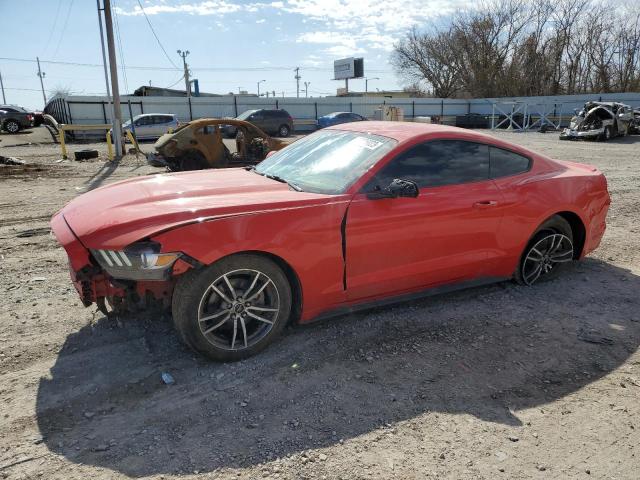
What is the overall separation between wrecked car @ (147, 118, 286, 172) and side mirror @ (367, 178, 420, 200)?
7362 millimetres

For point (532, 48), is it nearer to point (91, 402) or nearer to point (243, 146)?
point (243, 146)

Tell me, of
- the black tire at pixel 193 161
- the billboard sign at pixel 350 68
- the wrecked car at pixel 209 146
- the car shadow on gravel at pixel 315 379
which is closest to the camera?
the car shadow on gravel at pixel 315 379

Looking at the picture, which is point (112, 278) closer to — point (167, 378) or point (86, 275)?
point (86, 275)

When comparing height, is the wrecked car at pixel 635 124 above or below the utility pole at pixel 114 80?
below

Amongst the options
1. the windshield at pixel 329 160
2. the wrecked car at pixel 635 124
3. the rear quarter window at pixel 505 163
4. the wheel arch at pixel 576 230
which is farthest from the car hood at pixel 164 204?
the wrecked car at pixel 635 124

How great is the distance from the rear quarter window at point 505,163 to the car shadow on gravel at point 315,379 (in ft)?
3.86

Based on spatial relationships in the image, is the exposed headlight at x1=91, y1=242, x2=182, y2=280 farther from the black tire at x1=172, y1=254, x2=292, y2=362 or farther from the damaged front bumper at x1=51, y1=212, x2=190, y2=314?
the black tire at x1=172, y1=254, x2=292, y2=362

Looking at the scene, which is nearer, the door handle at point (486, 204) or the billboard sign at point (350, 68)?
the door handle at point (486, 204)

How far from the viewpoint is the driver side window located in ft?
11.8

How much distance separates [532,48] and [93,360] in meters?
56.6

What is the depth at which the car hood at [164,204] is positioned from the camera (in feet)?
9.61

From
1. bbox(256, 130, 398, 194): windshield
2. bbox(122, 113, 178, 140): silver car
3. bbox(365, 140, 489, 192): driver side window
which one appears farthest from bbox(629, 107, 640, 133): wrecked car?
bbox(256, 130, 398, 194): windshield

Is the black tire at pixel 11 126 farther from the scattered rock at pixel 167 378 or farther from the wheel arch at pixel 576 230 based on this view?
the wheel arch at pixel 576 230

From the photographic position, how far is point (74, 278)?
3.09 meters
